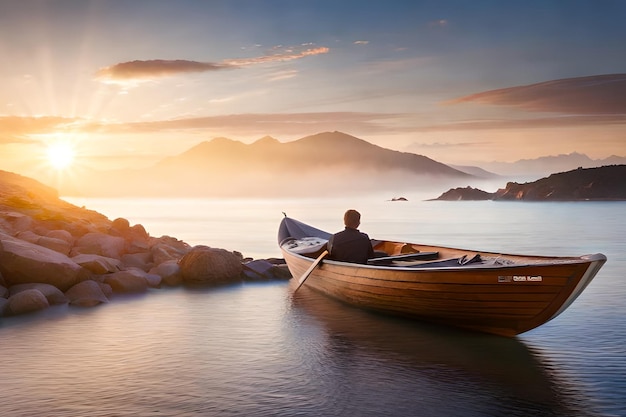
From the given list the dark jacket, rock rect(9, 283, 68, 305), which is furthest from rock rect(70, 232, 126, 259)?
the dark jacket

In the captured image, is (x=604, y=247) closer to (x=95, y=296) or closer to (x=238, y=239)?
(x=238, y=239)

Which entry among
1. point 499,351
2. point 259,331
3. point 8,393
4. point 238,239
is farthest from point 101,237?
point 238,239

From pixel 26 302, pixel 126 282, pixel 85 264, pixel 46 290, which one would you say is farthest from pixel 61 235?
pixel 26 302

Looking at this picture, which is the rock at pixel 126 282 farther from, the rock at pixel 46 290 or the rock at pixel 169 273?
the rock at pixel 46 290

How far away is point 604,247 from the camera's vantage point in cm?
3950

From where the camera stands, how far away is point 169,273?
71.9ft

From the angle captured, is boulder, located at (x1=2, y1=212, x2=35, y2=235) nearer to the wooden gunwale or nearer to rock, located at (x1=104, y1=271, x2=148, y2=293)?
rock, located at (x1=104, y1=271, x2=148, y2=293)

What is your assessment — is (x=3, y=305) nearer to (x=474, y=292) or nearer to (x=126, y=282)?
(x=126, y=282)

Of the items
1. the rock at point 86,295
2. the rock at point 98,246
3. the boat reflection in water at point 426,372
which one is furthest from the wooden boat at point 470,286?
the rock at point 98,246

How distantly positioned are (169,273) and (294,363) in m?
10.5

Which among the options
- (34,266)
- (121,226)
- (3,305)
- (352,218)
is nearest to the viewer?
(352,218)

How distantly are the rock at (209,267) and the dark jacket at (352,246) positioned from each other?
691cm

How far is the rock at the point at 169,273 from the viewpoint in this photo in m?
21.8

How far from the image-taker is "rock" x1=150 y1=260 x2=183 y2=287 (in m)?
21.8
